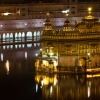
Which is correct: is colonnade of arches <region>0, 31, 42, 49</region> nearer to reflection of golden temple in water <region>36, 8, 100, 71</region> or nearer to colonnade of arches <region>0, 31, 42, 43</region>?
colonnade of arches <region>0, 31, 42, 43</region>

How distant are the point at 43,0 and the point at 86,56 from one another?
19651mm

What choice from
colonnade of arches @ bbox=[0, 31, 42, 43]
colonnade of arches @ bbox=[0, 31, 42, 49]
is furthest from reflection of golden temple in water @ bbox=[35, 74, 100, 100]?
colonnade of arches @ bbox=[0, 31, 42, 43]

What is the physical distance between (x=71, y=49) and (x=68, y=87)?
3.07 metres

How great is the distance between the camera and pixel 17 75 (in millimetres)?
20000

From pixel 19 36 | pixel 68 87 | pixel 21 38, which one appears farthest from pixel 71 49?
pixel 19 36

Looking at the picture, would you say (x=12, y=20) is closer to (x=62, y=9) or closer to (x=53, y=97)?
(x=62, y=9)

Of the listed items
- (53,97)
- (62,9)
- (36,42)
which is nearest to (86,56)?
(53,97)

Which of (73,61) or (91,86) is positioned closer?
(91,86)

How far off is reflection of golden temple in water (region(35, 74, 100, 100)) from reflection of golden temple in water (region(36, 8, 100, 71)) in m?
0.87

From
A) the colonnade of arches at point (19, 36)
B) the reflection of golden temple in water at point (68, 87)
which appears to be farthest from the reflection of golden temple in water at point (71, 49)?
the colonnade of arches at point (19, 36)

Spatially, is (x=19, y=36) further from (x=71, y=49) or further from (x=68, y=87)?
(x=68, y=87)

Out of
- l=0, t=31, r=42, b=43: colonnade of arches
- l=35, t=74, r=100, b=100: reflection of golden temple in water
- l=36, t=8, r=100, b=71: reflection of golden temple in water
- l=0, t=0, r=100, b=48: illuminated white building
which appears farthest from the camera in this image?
l=0, t=0, r=100, b=48: illuminated white building

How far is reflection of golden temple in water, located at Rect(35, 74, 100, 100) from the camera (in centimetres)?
1677

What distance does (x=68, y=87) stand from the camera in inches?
711
